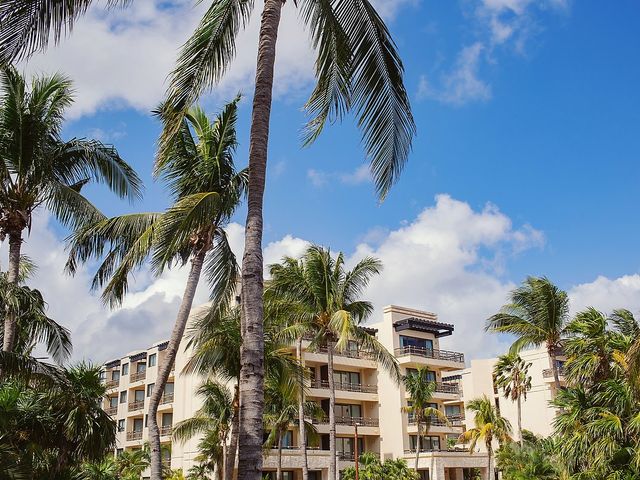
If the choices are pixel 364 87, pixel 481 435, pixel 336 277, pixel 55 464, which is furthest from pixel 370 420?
pixel 364 87

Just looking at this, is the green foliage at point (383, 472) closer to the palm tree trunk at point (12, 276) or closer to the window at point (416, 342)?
the window at point (416, 342)

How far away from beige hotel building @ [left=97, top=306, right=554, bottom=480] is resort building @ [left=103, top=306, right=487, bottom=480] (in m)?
0.07

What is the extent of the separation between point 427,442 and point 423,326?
899 cm

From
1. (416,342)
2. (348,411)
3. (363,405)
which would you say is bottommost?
(348,411)

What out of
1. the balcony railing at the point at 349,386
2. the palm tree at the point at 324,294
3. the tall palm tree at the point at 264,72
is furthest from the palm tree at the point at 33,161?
the balcony railing at the point at 349,386

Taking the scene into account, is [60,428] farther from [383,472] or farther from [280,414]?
[383,472]

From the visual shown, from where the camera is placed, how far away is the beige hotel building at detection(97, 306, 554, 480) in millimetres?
49344

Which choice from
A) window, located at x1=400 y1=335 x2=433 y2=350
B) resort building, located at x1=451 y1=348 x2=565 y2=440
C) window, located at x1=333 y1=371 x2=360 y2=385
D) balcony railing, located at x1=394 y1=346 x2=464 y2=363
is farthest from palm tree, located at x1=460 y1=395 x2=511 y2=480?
window, located at x1=333 y1=371 x2=360 y2=385

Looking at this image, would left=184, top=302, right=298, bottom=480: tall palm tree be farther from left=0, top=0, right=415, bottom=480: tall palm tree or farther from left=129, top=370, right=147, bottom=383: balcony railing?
left=129, top=370, right=147, bottom=383: balcony railing

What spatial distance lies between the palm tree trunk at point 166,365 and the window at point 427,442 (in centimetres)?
3706

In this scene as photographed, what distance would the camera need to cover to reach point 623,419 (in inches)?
896

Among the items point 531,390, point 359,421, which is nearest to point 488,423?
point 359,421

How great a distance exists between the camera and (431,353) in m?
57.8

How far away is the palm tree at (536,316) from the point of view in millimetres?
37906
